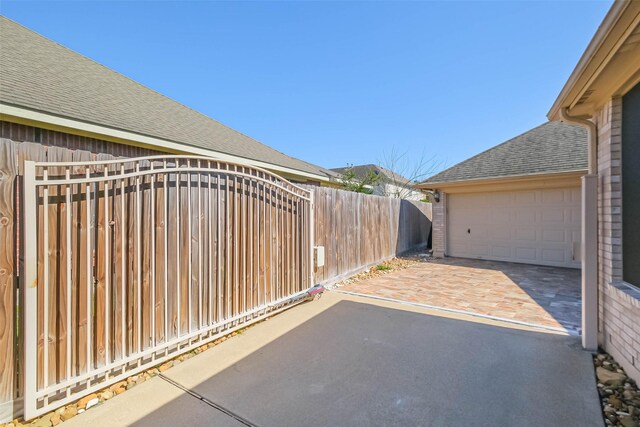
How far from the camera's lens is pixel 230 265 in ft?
12.0

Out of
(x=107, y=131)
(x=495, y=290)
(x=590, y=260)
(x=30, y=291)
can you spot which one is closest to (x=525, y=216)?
(x=495, y=290)

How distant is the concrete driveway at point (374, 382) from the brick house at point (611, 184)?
1.51 ft

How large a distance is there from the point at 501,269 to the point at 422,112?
8.76 meters

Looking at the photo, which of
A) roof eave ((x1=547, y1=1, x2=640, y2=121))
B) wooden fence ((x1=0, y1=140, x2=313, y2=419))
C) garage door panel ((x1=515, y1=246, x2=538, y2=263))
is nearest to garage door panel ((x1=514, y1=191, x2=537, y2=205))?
garage door panel ((x1=515, y1=246, x2=538, y2=263))

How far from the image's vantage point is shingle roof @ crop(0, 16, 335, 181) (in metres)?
4.57

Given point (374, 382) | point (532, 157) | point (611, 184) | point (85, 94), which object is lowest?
point (374, 382)

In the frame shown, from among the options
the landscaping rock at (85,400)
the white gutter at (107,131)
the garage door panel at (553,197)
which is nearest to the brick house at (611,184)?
the white gutter at (107,131)

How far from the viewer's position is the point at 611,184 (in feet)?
9.65

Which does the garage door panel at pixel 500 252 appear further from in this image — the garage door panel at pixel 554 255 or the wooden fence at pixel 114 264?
the wooden fence at pixel 114 264

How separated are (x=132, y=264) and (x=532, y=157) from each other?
34.4 ft

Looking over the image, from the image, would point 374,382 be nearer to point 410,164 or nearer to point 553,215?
point 553,215

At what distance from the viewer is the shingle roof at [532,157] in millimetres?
7930

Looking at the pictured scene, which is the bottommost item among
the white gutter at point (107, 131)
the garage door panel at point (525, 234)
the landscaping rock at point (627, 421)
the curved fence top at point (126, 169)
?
the landscaping rock at point (627, 421)

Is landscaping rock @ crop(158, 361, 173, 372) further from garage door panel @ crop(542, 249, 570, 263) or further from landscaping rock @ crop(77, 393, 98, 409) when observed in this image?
garage door panel @ crop(542, 249, 570, 263)
